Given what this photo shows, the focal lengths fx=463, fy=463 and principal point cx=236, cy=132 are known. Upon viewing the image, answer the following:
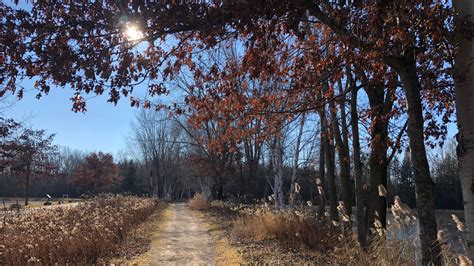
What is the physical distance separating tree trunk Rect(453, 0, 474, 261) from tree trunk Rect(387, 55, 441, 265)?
0.65 metres

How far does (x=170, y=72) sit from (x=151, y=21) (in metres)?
1.68

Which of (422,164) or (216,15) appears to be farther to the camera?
(422,164)

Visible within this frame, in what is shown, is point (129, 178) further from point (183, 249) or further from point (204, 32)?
point (204, 32)

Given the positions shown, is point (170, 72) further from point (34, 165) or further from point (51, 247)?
point (34, 165)

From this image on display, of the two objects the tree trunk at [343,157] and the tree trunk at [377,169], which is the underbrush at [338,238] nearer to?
the tree trunk at [377,169]

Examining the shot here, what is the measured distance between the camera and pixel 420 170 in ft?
16.1

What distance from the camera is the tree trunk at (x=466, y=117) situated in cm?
409

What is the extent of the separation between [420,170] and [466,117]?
921 mm

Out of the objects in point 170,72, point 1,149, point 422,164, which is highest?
point 1,149

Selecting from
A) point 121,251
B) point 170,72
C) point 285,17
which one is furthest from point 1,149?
point 285,17

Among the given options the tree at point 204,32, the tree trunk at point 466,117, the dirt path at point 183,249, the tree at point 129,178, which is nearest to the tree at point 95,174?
the tree at point 129,178

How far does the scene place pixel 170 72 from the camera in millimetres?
6359

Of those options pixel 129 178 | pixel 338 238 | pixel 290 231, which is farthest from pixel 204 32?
pixel 129 178

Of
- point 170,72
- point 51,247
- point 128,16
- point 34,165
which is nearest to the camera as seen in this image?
point 128,16
